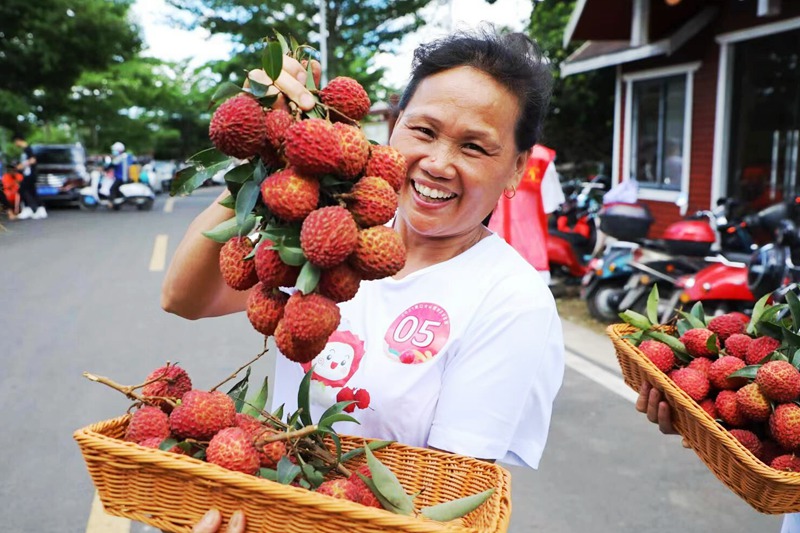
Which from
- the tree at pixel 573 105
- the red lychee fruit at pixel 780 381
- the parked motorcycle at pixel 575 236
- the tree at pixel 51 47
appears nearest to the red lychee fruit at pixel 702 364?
the red lychee fruit at pixel 780 381

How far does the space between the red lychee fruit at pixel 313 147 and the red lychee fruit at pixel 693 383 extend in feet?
5.44

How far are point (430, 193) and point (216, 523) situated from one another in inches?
34.1

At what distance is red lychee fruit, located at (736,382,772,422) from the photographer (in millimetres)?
2277

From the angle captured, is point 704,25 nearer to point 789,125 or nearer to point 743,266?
point 789,125

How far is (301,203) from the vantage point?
48.4 inches

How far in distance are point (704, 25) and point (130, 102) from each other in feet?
96.3

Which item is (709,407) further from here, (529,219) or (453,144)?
(529,219)

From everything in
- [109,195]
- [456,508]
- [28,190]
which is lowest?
[109,195]

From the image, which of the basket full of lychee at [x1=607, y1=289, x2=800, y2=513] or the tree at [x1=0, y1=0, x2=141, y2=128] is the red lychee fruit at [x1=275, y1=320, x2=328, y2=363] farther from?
the tree at [x1=0, y1=0, x2=141, y2=128]

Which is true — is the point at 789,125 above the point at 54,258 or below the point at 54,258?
above

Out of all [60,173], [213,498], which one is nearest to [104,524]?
[213,498]

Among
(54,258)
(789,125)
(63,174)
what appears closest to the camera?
(789,125)

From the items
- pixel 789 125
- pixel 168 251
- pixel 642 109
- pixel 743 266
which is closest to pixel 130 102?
pixel 168 251

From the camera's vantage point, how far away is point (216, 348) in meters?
6.99
